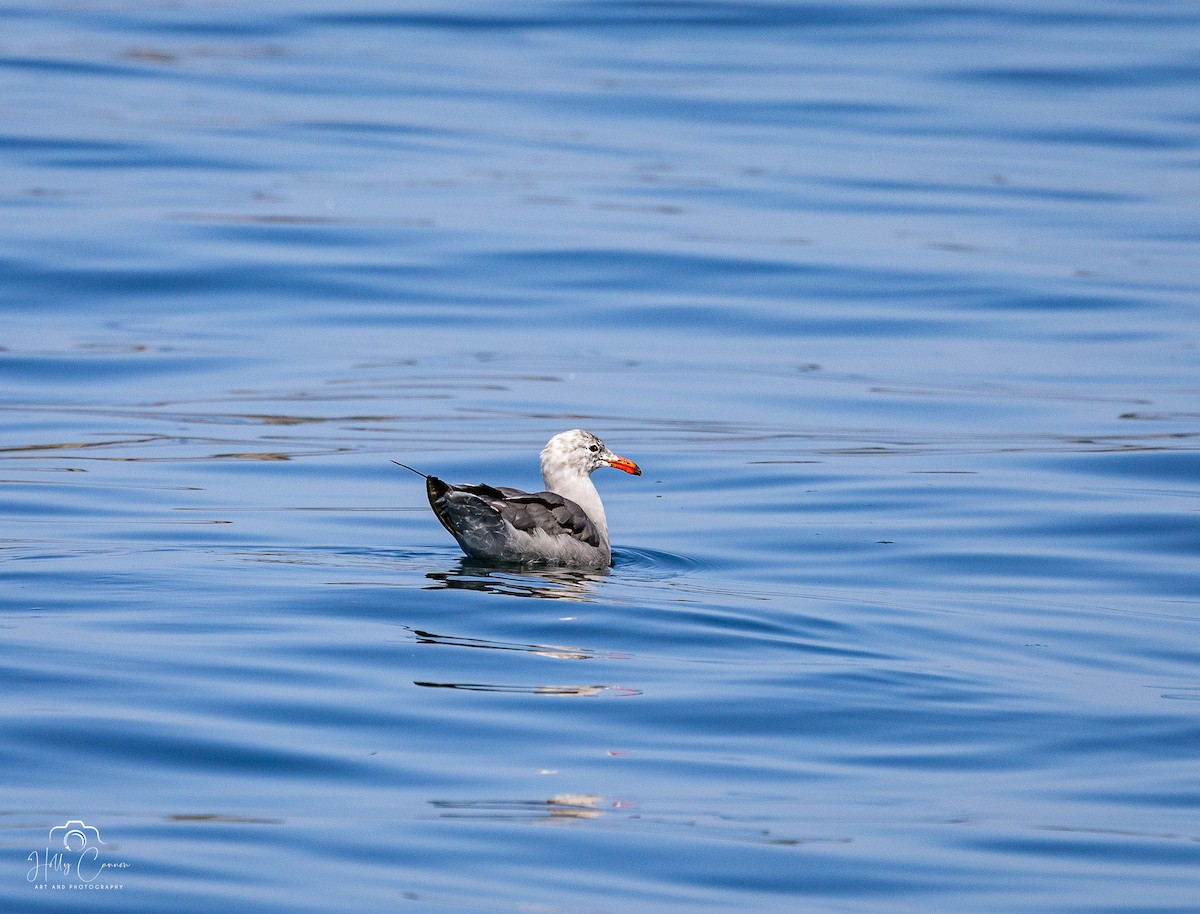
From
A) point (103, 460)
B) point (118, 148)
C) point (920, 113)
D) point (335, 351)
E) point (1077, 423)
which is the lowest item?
point (103, 460)

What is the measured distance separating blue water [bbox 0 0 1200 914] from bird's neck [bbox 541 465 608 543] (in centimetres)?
41

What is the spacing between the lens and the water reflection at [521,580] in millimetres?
11406

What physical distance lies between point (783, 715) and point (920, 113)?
2827 centimetres

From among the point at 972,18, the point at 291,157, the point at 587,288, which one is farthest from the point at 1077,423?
the point at 972,18

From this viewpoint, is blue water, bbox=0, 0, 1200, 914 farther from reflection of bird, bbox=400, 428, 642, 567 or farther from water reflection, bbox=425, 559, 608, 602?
reflection of bird, bbox=400, 428, 642, 567

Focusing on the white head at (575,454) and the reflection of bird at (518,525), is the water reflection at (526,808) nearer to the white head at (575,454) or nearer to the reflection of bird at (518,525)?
the reflection of bird at (518,525)

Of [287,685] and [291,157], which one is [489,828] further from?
[291,157]

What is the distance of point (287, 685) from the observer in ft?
30.0

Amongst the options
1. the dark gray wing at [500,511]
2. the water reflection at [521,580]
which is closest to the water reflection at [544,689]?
the water reflection at [521,580]

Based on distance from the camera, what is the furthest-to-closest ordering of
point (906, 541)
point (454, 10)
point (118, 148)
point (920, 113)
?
point (454, 10) < point (920, 113) < point (118, 148) < point (906, 541)
